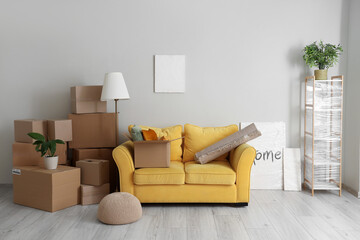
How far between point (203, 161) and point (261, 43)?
1.77 m

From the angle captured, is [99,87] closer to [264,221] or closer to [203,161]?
[203,161]

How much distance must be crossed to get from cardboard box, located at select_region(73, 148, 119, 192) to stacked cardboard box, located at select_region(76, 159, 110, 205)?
0.20 meters

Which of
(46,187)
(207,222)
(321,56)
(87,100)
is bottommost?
(207,222)

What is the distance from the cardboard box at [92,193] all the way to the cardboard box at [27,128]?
2.71 ft

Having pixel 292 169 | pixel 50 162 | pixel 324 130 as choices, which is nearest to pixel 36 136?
pixel 50 162

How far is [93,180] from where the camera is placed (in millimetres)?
3955

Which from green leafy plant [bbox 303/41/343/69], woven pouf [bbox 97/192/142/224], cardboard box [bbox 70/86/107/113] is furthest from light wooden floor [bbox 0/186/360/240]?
green leafy plant [bbox 303/41/343/69]

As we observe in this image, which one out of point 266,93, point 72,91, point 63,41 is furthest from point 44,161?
point 266,93

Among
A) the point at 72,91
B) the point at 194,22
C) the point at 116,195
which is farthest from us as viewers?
the point at 194,22

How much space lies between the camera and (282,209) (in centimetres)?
375

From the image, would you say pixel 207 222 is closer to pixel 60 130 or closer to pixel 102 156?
pixel 102 156

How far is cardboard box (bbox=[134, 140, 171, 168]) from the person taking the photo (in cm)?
382

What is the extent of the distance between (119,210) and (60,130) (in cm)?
140

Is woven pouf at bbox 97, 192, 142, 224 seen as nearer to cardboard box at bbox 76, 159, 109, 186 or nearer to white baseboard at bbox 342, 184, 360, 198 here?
cardboard box at bbox 76, 159, 109, 186
